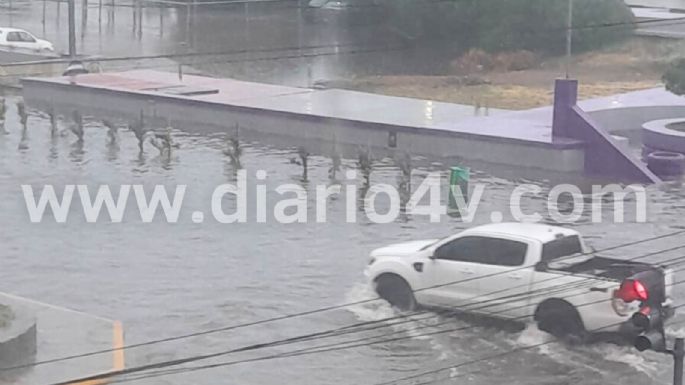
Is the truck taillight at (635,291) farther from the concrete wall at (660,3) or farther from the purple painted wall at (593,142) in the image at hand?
the concrete wall at (660,3)

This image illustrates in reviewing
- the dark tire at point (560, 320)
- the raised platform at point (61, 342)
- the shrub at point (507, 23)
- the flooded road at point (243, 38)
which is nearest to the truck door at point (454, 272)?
the dark tire at point (560, 320)

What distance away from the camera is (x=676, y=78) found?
1053 inches

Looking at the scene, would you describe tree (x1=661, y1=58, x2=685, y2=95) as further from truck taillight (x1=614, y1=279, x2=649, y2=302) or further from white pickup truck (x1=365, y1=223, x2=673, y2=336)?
truck taillight (x1=614, y1=279, x2=649, y2=302)

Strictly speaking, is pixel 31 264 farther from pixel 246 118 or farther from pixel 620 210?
pixel 246 118

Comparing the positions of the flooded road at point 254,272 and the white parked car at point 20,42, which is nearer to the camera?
the flooded road at point 254,272

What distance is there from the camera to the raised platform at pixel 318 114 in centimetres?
2552

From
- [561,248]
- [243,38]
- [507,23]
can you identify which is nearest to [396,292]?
[561,248]

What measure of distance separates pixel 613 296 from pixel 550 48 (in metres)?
29.7

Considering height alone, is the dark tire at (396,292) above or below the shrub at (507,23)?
below

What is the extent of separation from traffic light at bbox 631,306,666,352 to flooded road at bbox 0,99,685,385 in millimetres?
4644

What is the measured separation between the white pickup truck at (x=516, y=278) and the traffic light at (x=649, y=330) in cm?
481

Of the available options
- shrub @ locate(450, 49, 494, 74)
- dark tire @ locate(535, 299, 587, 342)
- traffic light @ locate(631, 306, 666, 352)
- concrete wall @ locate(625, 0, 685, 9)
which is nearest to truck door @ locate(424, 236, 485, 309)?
dark tire @ locate(535, 299, 587, 342)

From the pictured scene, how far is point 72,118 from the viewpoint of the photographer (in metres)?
29.7

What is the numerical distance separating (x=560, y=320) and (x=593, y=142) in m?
10.9
